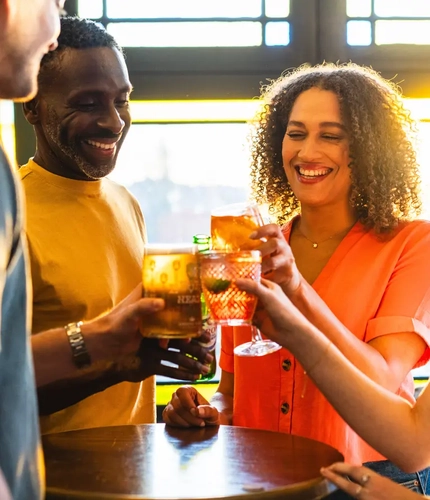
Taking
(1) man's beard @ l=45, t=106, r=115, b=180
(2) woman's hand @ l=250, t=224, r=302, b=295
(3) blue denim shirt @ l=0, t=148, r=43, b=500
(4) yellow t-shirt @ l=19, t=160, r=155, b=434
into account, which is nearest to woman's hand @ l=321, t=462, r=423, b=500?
(2) woman's hand @ l=250, t=224, r=302, b=295

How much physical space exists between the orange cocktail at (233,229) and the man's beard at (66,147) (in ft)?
1.66

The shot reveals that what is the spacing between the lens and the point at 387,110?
2539 mm

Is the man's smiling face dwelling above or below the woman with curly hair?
above

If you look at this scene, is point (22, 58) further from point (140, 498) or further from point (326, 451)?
point (326, 451)

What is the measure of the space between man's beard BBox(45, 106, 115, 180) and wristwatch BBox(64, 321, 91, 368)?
1.84 ft

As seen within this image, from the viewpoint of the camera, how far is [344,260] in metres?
2.36

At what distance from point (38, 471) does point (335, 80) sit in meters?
1.60

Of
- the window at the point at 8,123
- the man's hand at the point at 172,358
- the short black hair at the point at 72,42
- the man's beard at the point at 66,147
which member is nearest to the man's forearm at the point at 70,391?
the man's hand at the point at 172,358

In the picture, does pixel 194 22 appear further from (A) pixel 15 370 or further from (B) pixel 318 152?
(A) pixel 15 370

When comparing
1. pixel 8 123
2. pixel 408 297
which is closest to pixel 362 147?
pixel 408 297

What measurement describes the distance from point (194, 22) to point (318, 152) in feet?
3.36

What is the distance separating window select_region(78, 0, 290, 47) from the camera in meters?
3.16

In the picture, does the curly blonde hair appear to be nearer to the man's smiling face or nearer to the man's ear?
the man's smiling face

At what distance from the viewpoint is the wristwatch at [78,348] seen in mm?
1851
